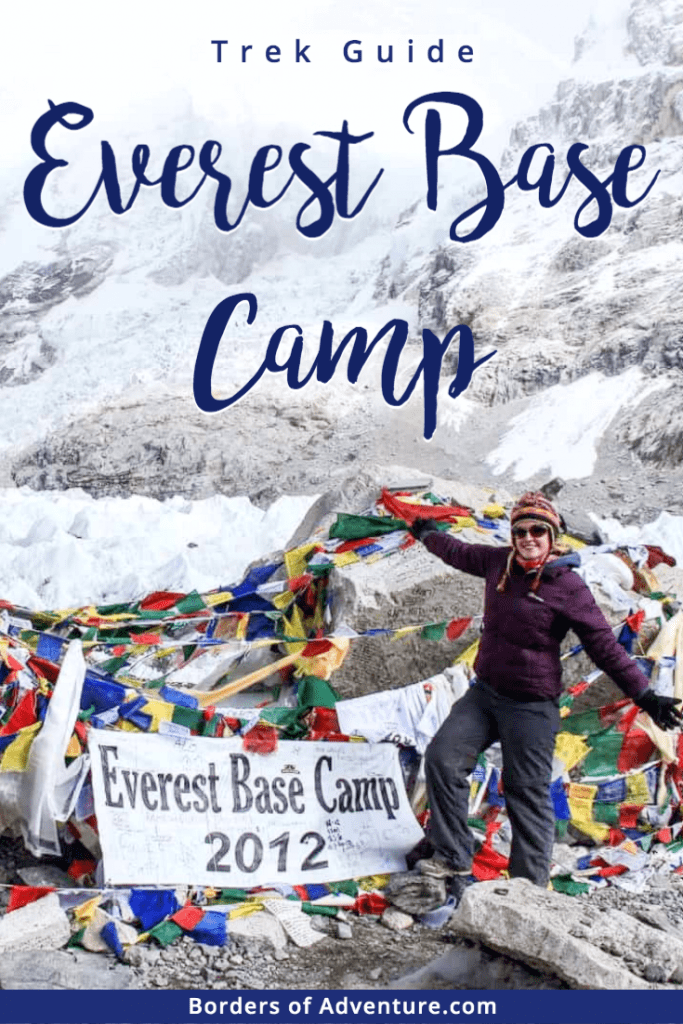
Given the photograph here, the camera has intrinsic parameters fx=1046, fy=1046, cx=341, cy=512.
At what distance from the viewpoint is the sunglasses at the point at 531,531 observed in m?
4.05

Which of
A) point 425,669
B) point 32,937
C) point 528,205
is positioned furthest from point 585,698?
point 528,205

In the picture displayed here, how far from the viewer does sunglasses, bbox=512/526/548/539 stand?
4.05 metres

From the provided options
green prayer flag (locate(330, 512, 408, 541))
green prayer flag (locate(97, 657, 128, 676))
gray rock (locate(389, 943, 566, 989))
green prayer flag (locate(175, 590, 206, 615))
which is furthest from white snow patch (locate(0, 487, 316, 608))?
gray rock (locate(389, 943, 566, 989))

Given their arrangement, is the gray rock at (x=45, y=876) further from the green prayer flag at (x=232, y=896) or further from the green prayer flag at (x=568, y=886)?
the green prayer flag at (x=568, y=886)

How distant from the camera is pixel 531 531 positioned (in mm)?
4055

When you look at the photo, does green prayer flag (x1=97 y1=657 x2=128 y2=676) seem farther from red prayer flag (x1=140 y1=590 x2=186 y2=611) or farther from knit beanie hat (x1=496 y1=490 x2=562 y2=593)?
knit beanie hat (x1=496 y1=490 x2=562 y2=593)

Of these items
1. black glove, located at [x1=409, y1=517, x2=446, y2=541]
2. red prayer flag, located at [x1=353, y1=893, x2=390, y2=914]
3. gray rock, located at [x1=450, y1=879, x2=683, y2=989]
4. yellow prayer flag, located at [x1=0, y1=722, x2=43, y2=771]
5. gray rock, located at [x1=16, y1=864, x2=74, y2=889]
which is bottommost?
red prayer flag, located at [x1=353, y1=893, x2=390, y2=914]

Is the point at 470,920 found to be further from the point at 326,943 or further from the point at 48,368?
the point at 48,368

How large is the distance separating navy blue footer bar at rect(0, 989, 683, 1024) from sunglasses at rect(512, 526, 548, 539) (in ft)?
5.45

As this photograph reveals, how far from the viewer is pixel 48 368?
70.8 metres

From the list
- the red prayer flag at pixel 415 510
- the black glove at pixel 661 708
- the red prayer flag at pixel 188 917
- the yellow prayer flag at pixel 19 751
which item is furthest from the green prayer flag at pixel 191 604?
the black glove at pixel 661 708

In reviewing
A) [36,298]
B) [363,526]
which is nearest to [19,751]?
[363,526]

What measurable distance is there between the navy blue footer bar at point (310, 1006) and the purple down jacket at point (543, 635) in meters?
1.25

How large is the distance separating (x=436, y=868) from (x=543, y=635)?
1.06 metres
